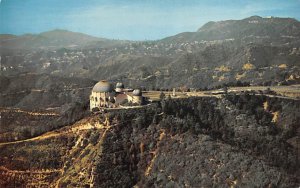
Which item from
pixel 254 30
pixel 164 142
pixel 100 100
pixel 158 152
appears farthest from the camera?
pixel 254 30

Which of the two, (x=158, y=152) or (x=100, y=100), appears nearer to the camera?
(x=158, y=152)

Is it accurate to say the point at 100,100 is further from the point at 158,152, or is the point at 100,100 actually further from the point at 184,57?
the point at 184,57

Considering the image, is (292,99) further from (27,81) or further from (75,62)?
(75,62)

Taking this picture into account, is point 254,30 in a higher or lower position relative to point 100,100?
higher

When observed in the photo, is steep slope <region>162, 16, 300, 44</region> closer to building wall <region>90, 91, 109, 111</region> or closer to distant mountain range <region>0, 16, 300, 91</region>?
distant mountain range <region>0, 16, 300, 91</region>

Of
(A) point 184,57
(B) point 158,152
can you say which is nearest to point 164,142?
(B) point 158,152

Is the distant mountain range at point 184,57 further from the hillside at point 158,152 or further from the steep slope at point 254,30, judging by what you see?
the hillside at point 158,152

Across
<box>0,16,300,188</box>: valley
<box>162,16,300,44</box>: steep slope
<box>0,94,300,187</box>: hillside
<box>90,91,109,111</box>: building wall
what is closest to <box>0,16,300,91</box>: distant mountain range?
<box>162,16,300,44</box>: steep slope

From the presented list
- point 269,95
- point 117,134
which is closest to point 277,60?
point 269,95
